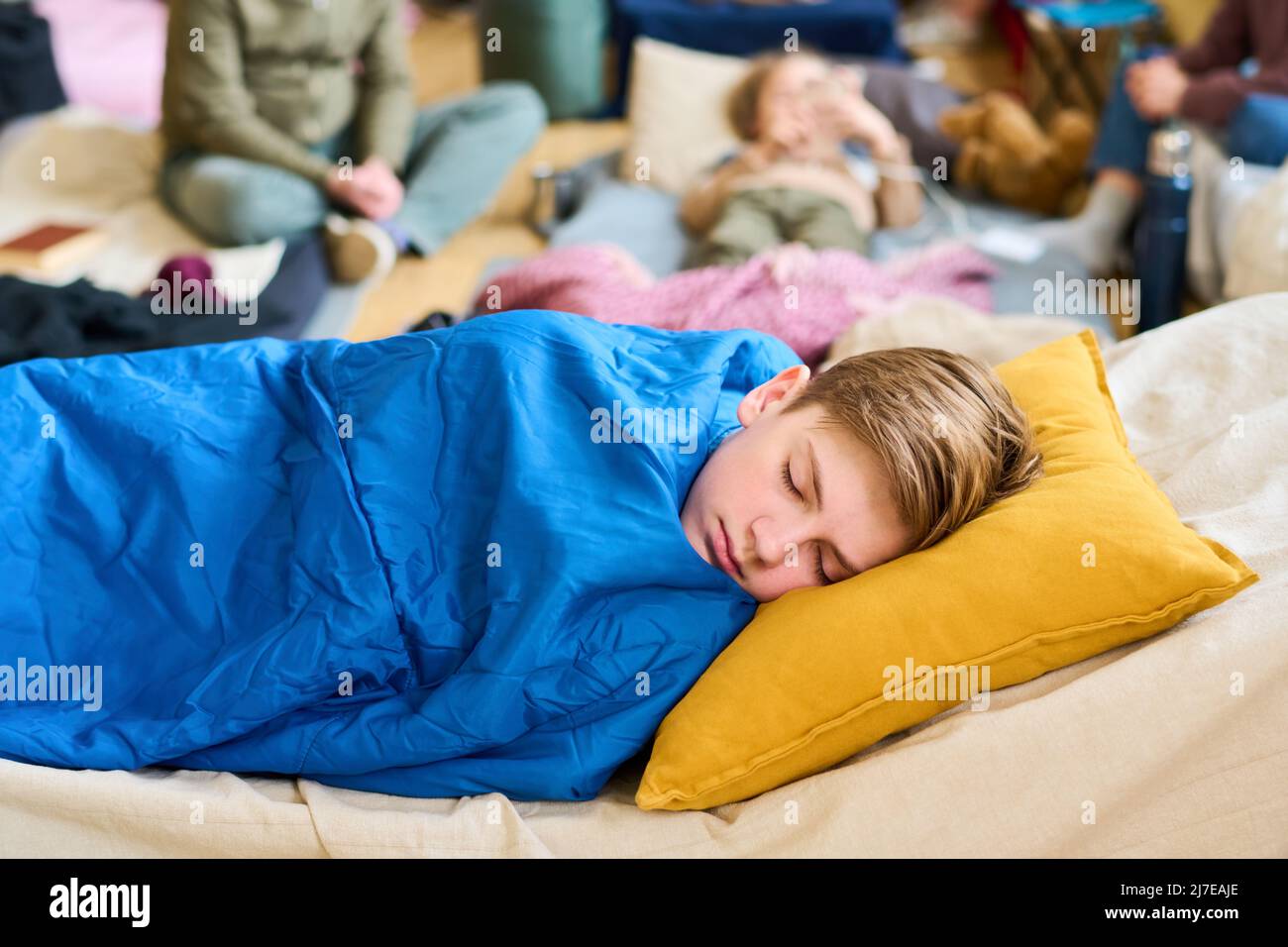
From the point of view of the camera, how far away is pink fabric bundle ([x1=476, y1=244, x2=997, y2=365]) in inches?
82.3

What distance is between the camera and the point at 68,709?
123 cm

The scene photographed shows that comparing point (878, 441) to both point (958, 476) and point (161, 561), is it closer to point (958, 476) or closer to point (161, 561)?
point (958, 476)

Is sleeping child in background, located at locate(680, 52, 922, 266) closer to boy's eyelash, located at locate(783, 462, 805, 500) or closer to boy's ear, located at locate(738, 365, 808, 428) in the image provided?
boy's ear, located at locate(738, 365, 808, 428)

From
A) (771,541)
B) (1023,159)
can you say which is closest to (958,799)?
(771,541)

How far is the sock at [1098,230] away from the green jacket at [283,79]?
66.5 inches

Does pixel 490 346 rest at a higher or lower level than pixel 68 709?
higher

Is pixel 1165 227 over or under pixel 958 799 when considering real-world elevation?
over

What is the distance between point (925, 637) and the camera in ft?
3.68

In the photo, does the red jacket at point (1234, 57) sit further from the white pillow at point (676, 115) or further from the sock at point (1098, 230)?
the white pillow at point (676, 115)

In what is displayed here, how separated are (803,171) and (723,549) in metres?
1.87

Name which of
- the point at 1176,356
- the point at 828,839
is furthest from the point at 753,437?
the point at 1176,356

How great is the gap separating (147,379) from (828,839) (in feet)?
3.05

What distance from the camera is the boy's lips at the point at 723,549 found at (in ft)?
4.02

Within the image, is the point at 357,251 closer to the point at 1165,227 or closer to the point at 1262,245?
the point at 1165,227
